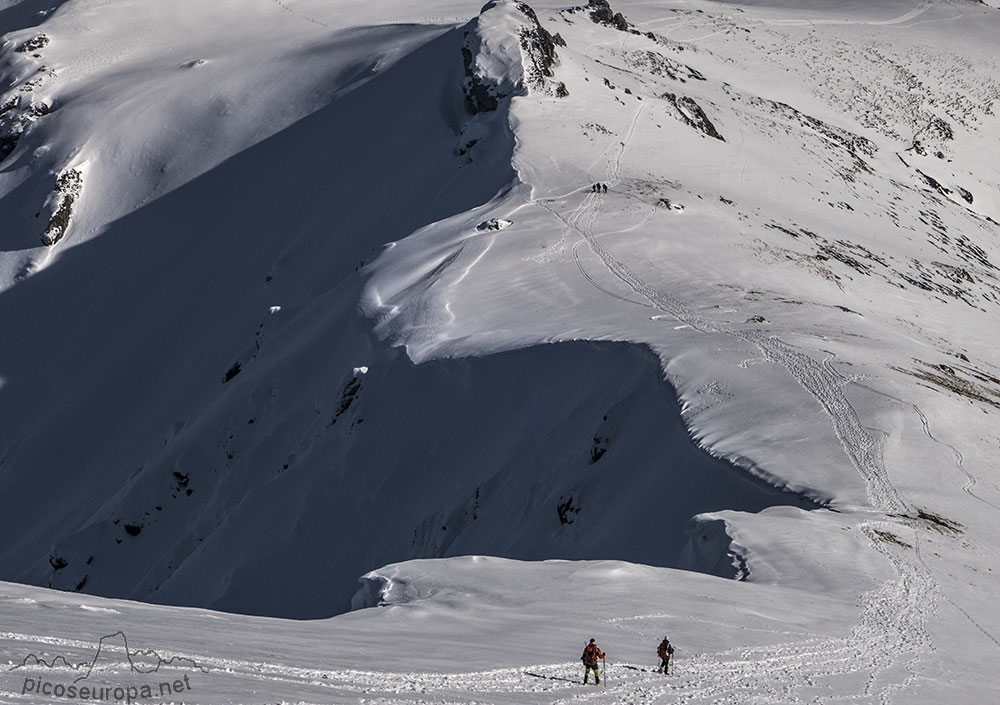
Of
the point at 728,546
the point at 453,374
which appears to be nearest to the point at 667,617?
the point at 728,546

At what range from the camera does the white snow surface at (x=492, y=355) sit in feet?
70.6

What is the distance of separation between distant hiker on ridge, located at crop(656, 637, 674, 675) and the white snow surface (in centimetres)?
36

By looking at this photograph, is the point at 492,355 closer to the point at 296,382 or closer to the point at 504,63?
the point at 296,382

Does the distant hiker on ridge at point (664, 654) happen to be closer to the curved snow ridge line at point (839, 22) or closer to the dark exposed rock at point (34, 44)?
the dark exposed rock at point (34, 44)

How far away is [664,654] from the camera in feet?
63.6

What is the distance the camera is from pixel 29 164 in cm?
7456

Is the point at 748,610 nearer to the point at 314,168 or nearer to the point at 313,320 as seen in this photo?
the point at 313,320

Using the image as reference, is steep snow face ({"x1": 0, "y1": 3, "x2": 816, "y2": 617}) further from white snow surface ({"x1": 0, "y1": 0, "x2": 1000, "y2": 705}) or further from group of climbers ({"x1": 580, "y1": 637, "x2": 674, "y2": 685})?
group of climbers ({"x1": 580, "y1": 637, "x2": 674, "y2": 685})

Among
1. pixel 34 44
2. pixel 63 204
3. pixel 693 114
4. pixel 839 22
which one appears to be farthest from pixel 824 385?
pixel 839 22

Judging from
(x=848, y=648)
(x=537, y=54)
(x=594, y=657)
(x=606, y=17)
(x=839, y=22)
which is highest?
(x=594, y=657)

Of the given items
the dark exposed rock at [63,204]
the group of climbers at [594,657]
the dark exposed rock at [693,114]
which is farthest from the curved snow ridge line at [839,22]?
the group of climbers at [594,657]

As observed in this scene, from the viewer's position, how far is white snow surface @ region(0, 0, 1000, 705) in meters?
21.5

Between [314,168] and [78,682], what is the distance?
57067mm

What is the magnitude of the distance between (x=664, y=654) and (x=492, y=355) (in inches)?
784
